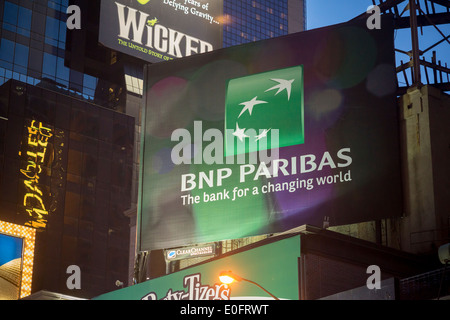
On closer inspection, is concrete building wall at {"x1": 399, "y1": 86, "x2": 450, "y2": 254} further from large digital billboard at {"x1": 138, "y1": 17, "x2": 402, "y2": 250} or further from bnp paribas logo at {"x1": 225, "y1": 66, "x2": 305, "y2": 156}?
bnp paribas logo at {"x1": 225, "y1": 66, "x2": 305, "y2": 156}

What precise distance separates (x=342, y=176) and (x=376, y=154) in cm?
146

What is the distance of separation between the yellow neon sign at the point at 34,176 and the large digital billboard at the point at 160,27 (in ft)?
44.3

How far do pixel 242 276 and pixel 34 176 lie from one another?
57178 mm

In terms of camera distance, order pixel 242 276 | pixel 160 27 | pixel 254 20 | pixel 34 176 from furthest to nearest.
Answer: pixel 254 20
pixel 34 176
pixel 160 27
pixel 242 276

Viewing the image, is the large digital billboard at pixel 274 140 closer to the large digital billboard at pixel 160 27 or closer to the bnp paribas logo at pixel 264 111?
the bnp paribas logo at pixel 264 111

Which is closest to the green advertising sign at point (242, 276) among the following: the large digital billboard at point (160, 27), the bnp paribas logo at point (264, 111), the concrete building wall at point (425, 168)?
the concrete building wall at point (425, 168)

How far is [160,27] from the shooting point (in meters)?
76.5

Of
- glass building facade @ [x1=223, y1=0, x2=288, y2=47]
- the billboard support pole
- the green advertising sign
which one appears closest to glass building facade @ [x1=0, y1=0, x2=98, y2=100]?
the billboard support pole

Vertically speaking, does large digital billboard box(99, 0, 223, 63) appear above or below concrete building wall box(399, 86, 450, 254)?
above

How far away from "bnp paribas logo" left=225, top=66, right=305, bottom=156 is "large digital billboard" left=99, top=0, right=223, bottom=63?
4336cm

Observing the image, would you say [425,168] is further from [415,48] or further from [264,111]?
[264,111]

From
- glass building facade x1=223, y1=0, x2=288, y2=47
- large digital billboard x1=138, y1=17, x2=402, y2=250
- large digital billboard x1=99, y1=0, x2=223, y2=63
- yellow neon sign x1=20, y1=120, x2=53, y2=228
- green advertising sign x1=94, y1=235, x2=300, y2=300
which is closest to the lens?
green advertising sign x1=94, y1=235, x2=300, y2=300

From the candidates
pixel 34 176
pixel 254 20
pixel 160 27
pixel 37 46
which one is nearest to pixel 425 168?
pixel 160 27

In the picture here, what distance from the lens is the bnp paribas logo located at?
30000 millimetres
